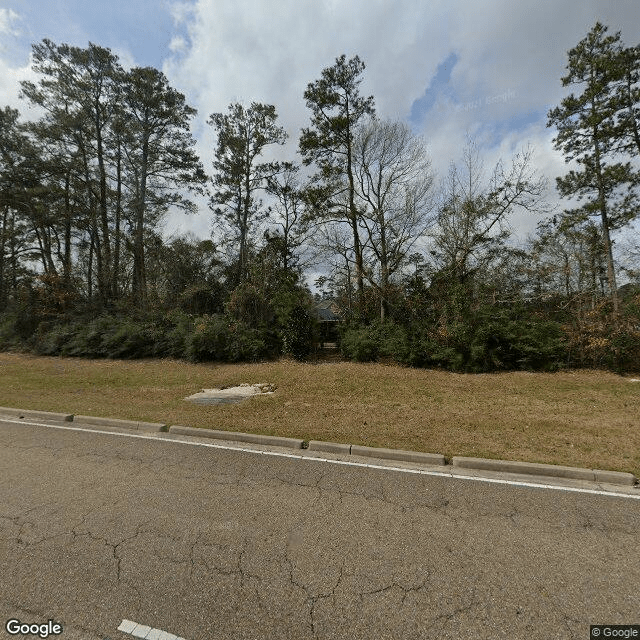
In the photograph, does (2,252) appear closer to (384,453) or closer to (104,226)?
(104,226)

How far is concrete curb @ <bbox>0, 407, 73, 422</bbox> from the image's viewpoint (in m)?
6.98

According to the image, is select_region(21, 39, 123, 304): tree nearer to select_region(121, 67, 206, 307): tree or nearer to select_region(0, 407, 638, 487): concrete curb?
select_region(121, 67, 206, 307): tree

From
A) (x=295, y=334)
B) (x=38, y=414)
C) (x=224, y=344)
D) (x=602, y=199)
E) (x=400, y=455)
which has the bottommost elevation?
(x=400, y=455)

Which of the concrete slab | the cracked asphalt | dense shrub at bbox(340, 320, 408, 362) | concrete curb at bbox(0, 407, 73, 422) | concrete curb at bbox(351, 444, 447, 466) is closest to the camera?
the cracked asphalt

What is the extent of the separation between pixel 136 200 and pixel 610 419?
23.3m

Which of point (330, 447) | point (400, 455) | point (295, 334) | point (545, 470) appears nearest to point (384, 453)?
point (400, 455)

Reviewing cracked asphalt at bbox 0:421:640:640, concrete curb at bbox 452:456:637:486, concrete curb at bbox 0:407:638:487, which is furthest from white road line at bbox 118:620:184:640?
concrete curb at bbox 452:456:637:486

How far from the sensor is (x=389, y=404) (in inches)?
324

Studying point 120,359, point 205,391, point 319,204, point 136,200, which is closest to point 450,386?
point 205,391

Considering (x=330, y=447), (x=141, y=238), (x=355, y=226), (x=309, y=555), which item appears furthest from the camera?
(x=141, y=238)

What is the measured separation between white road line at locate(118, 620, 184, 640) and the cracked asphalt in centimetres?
4

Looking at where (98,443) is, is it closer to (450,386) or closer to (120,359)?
(450,386)

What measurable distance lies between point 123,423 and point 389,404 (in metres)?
5.76

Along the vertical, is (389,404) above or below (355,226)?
below
